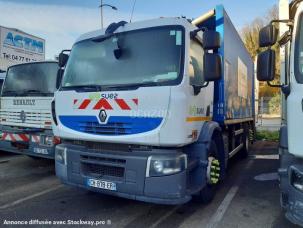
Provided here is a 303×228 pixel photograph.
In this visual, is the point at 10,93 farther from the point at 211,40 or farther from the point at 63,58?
the point at 211,40

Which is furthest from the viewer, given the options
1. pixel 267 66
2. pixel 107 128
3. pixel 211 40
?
pixel 107 128

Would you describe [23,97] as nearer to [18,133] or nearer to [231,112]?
[18,133]

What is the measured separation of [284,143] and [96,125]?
7.57ft

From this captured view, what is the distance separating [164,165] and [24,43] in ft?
48.2

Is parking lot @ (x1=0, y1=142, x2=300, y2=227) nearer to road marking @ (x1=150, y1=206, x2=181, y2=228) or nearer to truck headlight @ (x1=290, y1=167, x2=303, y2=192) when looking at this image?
road marking @ (x1=150, y1=206, x2=181, y2=228)

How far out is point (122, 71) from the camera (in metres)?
4.29

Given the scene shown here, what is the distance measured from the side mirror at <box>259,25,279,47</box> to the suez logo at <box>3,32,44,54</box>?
1395 cm

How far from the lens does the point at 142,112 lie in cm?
397

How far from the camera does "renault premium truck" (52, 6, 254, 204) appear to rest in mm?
3844

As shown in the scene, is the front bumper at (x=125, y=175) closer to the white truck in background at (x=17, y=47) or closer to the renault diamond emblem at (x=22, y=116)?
the renault diamond emblem at (x=22, y=116)

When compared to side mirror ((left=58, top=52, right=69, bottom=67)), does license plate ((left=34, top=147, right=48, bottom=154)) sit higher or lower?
lower

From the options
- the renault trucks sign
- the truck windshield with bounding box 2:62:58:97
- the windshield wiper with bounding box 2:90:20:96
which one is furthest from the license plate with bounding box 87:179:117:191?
the renault trucks sign

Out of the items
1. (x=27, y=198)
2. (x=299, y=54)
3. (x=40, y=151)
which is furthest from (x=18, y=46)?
(x=299, y=54)

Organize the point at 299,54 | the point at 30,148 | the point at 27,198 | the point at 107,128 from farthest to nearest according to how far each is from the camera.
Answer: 1. the point at 30,148
2. the point at 27,198
3. the point at 107,128
4. the point at 299,54
